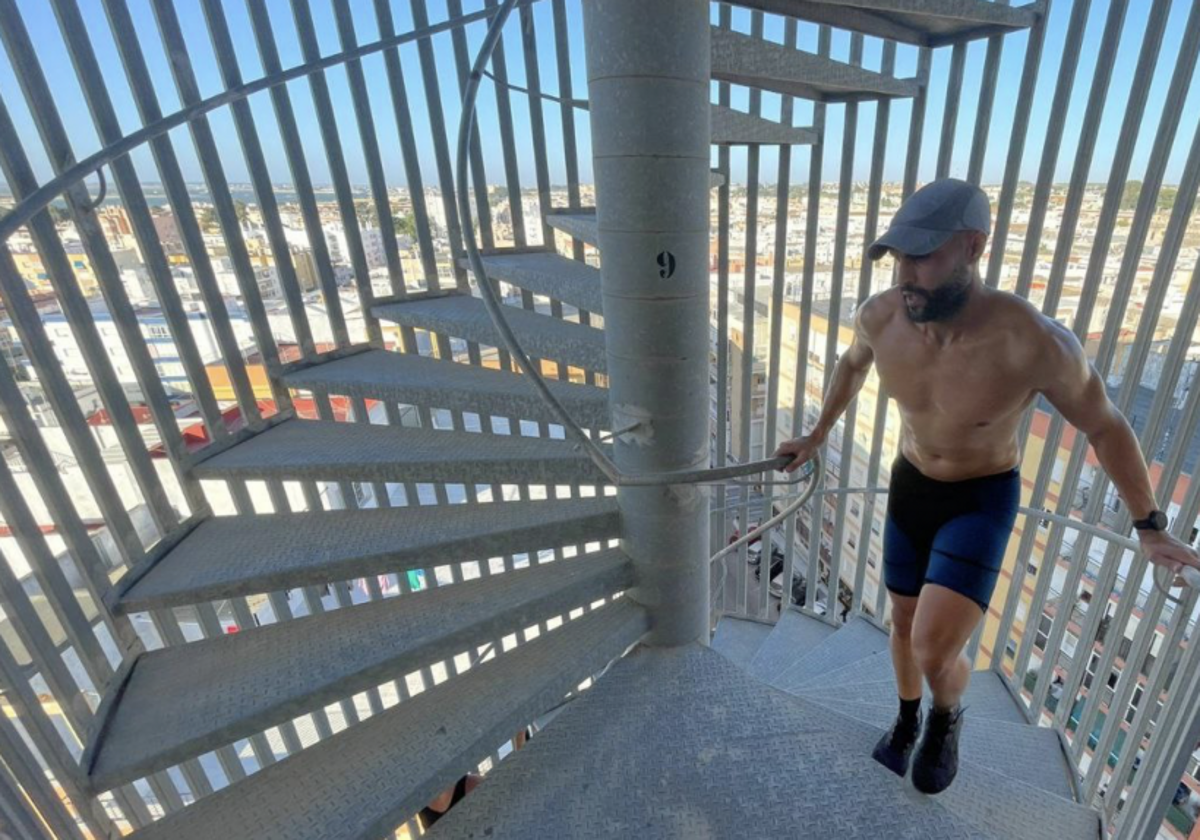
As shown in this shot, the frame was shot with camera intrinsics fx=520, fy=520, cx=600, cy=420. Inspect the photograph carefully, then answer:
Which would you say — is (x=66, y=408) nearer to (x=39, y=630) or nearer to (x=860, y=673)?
(x=39, y=630)

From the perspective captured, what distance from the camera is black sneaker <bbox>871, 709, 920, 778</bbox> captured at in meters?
1.28

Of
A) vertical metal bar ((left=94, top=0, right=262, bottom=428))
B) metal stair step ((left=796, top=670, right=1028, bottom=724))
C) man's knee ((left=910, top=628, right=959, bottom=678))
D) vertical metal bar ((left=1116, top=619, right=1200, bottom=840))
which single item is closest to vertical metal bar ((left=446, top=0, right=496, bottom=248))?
vertical metal bar ((left=94, top=0, right=262, bottom=428))

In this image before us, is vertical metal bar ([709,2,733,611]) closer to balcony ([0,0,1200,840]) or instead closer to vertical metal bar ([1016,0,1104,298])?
balcony ([0,0,1200,840])

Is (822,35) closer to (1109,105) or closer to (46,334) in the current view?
(1109,105)

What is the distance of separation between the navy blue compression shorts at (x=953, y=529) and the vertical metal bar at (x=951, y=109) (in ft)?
4.53

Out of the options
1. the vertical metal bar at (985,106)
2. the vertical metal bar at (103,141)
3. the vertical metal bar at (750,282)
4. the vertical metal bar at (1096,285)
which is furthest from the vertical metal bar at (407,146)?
the vertical metal bar at (1096,285)

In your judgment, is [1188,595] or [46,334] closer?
[46,334]

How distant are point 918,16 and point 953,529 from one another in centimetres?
151

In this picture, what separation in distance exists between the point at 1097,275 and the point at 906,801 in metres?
2.04

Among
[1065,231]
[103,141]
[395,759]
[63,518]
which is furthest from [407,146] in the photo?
[1065,231]

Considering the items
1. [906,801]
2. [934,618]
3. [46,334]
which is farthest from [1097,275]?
[46,334]

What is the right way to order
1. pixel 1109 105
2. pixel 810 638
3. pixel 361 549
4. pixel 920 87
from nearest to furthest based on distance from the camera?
pixel 361 549
pixel 1109 105
pixel 920 87
pixel 810 638

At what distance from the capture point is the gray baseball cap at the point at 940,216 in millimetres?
968

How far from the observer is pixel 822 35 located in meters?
2.03
